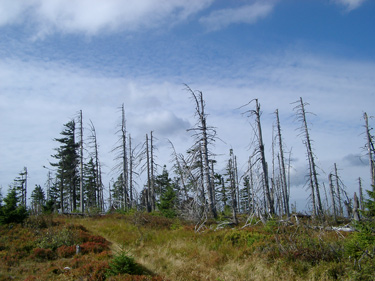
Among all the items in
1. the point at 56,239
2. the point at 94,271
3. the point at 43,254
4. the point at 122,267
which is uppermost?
the point at 56,239

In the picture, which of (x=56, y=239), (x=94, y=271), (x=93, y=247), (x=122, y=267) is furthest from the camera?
(x=56, y=239)

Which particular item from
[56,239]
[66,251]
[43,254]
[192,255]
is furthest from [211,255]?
[56,239]

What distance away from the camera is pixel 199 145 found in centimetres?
1736

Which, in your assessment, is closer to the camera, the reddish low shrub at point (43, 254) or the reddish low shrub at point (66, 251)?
the reddish low shrub at point (43, 254)

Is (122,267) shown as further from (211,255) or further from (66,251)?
(66,251)

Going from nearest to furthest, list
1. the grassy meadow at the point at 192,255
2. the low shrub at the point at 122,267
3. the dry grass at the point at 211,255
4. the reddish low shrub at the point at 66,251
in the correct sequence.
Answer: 1. the grassy meadow at the point at 192,255
2. the dry grass at the point at 211,255
3. the low shrub at the point at 122,267
4. the reddish low shrub at the point at 66,251

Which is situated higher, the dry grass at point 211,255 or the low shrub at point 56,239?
the low shrub at point 56,239

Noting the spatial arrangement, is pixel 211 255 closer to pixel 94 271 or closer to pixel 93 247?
pixel 94 271

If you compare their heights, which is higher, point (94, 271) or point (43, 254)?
point (43, 254)

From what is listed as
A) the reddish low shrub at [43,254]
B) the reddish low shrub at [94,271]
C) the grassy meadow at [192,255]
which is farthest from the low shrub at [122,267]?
the reddish low shrub at [43,254]

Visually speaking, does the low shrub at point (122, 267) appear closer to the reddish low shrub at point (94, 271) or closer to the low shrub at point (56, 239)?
the reddish low shrub at point (94, 271)

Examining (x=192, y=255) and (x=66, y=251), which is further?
(x=66, y=251)

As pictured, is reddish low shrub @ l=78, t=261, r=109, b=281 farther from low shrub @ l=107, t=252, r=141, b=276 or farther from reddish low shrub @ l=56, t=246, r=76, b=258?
reddish low shrub @ l=56, t=246, r=76, b=258

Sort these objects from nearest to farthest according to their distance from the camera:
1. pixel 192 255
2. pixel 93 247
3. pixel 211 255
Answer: pixel 211 255
pixel 192 255
pixel 93 247
